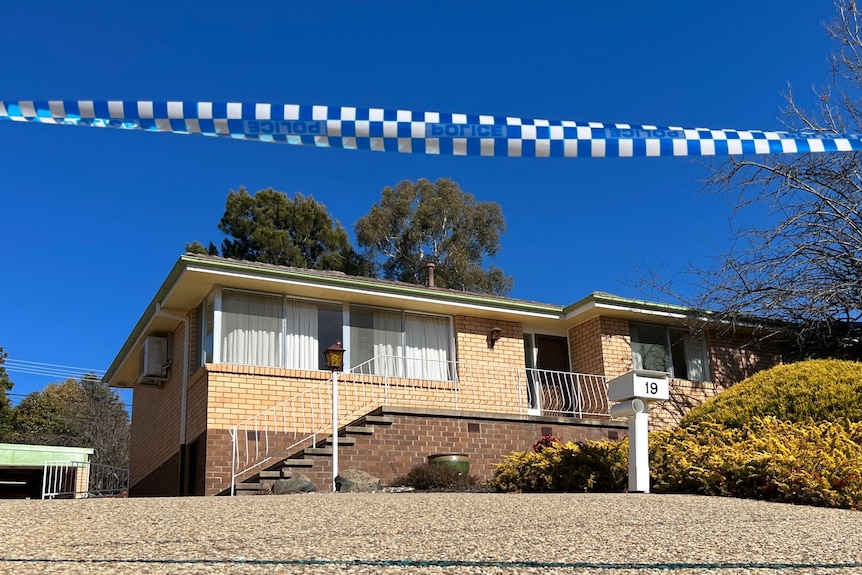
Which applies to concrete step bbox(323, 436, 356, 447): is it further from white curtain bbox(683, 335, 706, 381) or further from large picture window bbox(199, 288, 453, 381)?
white curtain bbox(683, 335, 706, 381)

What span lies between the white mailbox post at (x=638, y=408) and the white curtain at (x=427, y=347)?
547 centimetres

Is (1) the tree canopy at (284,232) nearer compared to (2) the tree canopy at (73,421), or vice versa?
(1) the tree canopy at (284,232)

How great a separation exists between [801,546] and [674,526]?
2.65ft

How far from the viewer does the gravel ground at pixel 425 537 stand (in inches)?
164

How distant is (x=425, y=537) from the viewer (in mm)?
4941

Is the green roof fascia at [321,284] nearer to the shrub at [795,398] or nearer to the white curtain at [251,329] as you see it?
the white curtain at [251,329]

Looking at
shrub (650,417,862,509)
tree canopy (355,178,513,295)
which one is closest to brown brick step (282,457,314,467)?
shrub (650,417,862,509)

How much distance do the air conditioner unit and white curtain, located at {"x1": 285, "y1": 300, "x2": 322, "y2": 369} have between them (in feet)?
9.32

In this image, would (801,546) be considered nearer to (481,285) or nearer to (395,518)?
(395,518)

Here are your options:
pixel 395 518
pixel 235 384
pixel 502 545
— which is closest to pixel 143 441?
pixel 235 384

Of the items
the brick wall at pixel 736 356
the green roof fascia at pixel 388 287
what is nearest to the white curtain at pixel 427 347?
the green roof fascia at pixel 388 287

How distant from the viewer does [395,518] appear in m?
5.73

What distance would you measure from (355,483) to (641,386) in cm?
360

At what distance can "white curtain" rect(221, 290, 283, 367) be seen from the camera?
43.0 ft
